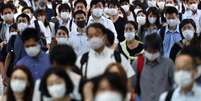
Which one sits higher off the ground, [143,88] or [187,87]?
[187,87]

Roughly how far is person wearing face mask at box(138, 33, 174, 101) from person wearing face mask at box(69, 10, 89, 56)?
286 cm

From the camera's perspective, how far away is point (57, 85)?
560cm

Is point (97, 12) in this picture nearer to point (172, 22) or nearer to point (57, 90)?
point (172, 22)

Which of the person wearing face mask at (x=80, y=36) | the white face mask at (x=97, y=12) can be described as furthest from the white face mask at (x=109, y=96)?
the white face mask at (x=97, y=12)

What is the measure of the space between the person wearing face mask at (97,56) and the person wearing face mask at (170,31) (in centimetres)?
274

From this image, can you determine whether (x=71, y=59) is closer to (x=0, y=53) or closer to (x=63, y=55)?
(x=63, y=55)

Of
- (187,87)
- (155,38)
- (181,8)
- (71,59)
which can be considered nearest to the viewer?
(187,87)

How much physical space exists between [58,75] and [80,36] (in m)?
4.83

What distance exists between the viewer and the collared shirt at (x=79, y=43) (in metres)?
10.2

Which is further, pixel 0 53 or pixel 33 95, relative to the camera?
pixel 0 53

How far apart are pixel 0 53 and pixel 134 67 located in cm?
409

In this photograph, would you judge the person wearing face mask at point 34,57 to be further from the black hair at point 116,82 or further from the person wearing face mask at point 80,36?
the black hair at point 116,82

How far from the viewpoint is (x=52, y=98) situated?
579 centimetres

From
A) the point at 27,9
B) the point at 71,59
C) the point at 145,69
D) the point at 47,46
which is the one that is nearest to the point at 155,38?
the point at 145,69
